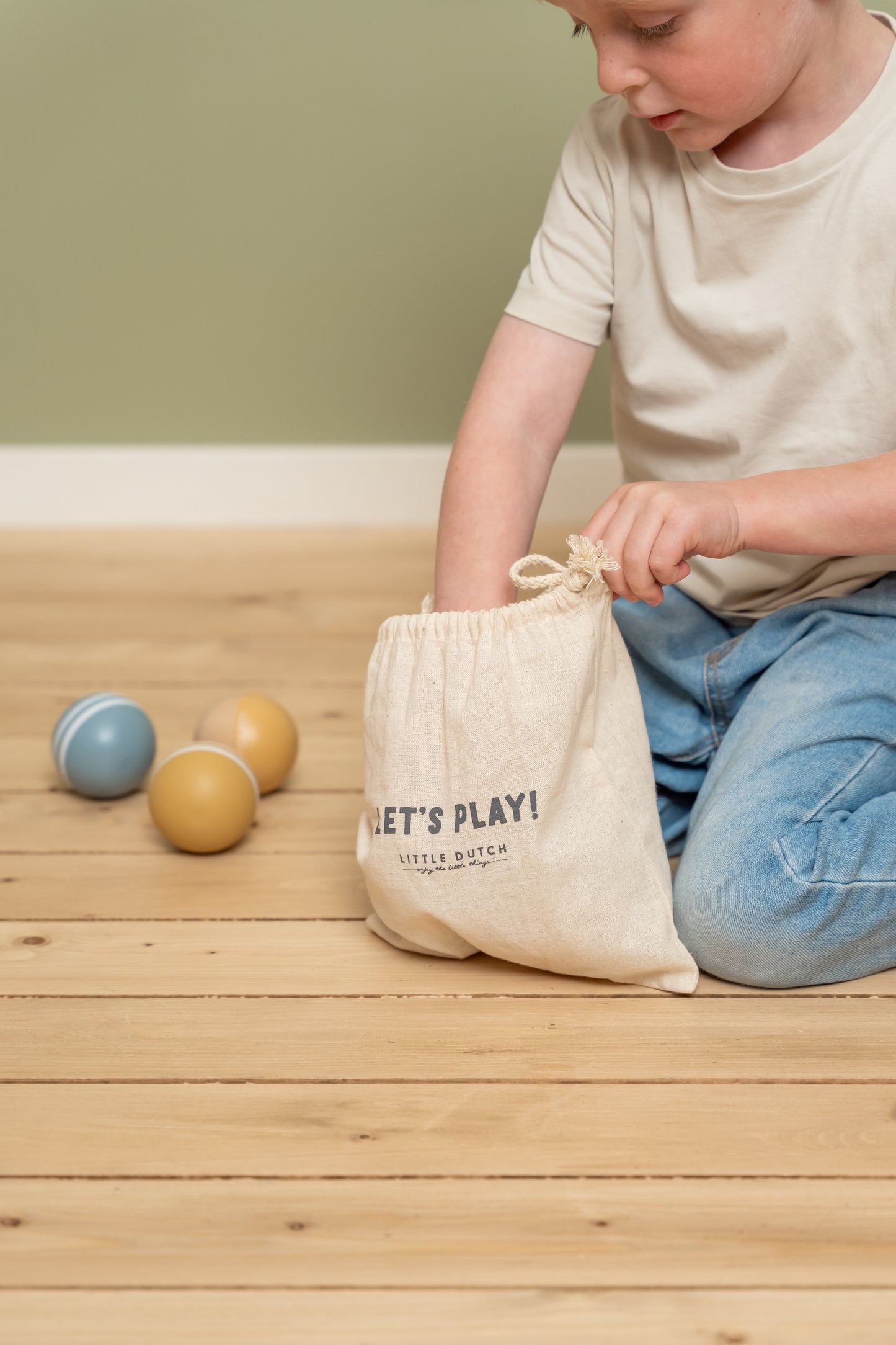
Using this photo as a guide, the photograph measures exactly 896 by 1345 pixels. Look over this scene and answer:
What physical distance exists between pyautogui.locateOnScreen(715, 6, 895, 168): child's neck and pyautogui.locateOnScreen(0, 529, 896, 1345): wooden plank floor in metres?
0.61

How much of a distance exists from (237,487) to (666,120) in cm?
132

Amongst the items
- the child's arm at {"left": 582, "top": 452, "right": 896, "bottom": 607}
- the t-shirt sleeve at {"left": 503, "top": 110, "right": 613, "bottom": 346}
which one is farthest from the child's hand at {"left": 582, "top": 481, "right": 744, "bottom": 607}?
the t-shirt sleeve at {"left": 503, "top": 110, "right": 613, "bottom": 346}

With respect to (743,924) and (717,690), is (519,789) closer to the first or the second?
(743,924)

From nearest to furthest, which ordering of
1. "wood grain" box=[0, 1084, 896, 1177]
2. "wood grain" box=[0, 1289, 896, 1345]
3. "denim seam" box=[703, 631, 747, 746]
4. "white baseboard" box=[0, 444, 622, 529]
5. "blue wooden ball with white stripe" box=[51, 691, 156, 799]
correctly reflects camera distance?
"wood grain" box=[0, 1289, 896, 1345], "wood grain" box=[0, 1084, 896, 1177], "denim seam" box=[703, 631, 747, 746], "blue wooden ball with white stripe" box=[51, 691, 156, 799], "white baseboard" box=[0, 444, 622, 529]

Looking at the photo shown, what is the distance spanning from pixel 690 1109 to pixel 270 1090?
0.26 m

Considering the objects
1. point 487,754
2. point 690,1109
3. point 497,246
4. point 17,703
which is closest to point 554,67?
point 497,246

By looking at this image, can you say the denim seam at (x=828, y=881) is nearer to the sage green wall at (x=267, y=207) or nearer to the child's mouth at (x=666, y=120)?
the child's mouth at (x=666, y=120)

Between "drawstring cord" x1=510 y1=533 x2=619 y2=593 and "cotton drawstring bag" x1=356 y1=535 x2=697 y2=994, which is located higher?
"drawstring cord" x1=510 y1=533 x2=619 y2=593

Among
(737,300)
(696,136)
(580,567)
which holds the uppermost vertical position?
(696,136)

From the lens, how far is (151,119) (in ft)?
6.55

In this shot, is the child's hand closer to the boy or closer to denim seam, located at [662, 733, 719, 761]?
the boy

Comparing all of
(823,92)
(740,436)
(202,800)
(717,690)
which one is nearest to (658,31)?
(823,92)

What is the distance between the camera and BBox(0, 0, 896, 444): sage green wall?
1952 millimetres

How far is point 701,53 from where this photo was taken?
0.88 metres
